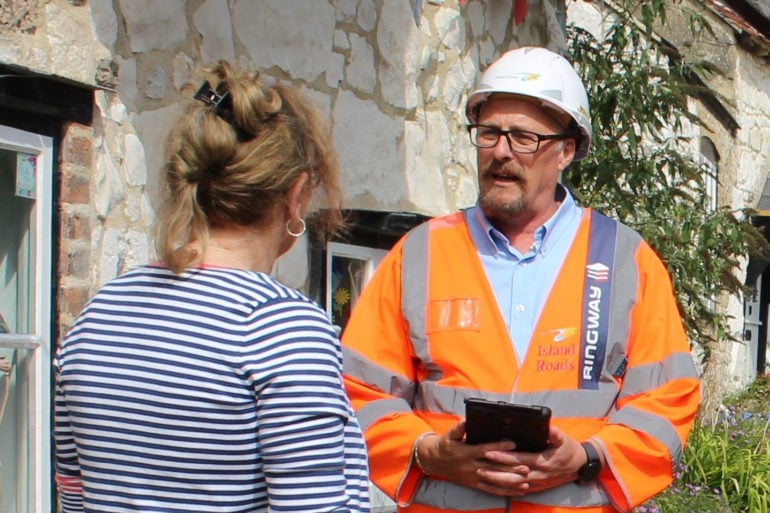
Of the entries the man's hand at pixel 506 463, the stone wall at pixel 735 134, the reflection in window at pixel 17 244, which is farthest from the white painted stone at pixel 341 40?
the stone wall at pixel 735 134

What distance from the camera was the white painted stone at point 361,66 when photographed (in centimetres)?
513

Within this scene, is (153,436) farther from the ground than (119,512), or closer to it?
farther from the ground

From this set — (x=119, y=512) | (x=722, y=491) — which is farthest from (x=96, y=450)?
(x=722, y=491)

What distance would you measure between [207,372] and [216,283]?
0.15m

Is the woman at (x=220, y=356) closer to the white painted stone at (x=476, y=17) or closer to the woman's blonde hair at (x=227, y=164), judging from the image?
the woman's blonde hair at (x=227, y=164)

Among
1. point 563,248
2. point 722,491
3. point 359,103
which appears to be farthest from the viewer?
point 722,491

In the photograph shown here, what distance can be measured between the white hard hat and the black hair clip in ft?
3.94

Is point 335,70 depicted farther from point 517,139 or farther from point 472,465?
point 472,465

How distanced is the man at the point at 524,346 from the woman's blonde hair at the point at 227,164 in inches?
35.6

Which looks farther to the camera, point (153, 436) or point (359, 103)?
point (359, 103)

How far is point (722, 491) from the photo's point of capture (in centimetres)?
644

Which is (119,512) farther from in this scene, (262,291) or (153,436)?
(262,291)

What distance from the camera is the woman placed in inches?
70.2

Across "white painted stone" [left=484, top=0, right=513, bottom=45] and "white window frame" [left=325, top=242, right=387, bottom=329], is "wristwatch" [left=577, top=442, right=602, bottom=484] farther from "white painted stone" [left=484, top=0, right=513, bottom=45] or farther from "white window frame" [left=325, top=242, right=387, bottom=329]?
"white painted stone" [left=484, top=0, right=513, bottom=45]
